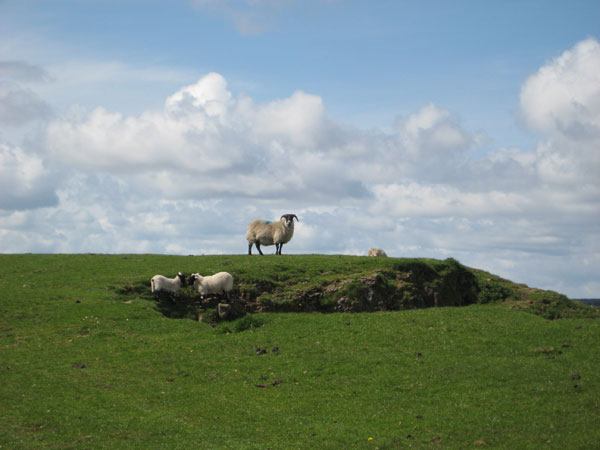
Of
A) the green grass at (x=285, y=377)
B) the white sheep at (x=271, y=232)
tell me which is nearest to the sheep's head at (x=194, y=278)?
the green grass at (x=285, y=377)

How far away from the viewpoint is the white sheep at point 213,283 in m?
30.6

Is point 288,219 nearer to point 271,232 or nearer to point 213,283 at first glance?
point 271,232

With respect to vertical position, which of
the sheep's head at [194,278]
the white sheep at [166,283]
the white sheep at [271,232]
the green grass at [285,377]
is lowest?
the green grass at [285,377]

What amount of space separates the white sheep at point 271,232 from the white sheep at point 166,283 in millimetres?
11240

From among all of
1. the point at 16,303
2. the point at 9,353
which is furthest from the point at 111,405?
the point at 16,303

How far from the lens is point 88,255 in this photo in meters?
42.3

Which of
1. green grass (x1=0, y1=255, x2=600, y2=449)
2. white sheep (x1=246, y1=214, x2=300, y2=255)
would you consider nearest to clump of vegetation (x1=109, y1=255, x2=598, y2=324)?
green grass (x1=0, y1=255, x2=600, y2=449)

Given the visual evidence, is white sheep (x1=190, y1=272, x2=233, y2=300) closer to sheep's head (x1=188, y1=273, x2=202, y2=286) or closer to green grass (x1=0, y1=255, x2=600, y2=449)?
sheep's head (x1=188, y1=273, x2=202, y2=286)

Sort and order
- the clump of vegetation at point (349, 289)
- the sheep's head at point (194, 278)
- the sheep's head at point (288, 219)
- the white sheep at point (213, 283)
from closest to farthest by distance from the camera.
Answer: the white sheep at point (213, 283), the sheep's head at point (194, 278), the clump of vegetation at point (349, 289), the sheep's head at point (288, 219)

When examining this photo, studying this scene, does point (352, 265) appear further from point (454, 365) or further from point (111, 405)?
point (111, 405)

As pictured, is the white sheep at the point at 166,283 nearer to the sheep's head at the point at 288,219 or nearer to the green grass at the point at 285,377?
the green grass at the point at 285,377

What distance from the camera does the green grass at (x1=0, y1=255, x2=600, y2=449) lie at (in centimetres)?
1549

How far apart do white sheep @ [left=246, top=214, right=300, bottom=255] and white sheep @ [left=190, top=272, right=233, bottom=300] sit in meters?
11.3

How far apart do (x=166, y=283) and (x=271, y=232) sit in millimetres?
12472
